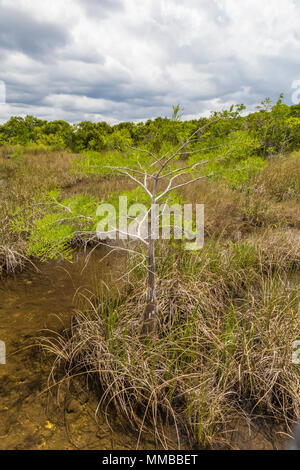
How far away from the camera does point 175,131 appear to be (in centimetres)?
203

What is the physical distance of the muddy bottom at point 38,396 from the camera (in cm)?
164

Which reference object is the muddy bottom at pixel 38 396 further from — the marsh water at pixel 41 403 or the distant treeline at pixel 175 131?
the distant treeline at pixel 175 131

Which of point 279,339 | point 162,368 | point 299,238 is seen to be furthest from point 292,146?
point 162,368

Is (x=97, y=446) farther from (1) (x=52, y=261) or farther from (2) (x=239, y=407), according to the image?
(1) (x=52, y=261)

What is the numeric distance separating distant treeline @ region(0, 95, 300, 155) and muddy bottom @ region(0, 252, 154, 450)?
2.05 meters

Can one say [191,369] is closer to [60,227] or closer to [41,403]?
[41,403]

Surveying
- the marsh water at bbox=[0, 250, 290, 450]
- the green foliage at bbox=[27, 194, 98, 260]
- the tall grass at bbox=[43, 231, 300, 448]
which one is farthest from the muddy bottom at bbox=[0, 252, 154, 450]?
the green foliage at bbox=[27, 194, 98, 260]

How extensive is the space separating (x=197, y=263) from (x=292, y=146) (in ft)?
36.1

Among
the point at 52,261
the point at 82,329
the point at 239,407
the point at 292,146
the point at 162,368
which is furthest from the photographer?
the point at 292,146

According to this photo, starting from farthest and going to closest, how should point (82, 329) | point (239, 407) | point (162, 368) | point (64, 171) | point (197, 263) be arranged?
point (64, 171) < point (197, 263) < point (82, 329) < point (162, 368) < point (239, 407)

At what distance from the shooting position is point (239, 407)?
191 cm

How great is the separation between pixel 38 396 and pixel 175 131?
8.29ft

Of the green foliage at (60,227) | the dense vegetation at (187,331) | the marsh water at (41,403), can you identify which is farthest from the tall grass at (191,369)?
the green foliage at (60,227)

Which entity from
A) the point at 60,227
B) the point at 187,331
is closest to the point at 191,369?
the point at 187,331
